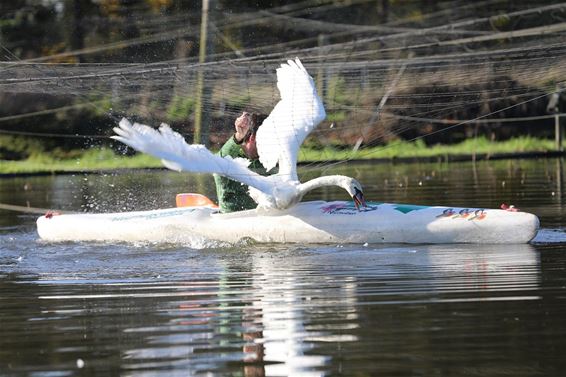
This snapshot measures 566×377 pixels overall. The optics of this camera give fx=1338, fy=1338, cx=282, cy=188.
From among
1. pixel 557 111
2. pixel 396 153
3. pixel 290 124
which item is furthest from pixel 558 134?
pixel 290 124

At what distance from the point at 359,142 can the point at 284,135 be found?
2.87 ft

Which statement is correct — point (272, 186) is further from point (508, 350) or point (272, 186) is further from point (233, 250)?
point (508, 350)

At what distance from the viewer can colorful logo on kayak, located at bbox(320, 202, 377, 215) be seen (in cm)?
1455

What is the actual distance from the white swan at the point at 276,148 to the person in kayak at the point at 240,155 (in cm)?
21

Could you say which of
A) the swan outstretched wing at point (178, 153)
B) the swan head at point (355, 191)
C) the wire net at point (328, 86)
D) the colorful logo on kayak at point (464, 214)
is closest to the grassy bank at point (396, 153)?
the wire net at point (328, 86)

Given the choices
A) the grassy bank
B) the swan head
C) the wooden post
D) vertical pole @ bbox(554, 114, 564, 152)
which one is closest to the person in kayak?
the swan head

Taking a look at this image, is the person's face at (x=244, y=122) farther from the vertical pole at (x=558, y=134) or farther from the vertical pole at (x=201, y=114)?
the vertical pole at (x=558, y=134)

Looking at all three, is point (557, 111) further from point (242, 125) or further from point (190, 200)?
point (242, 125)

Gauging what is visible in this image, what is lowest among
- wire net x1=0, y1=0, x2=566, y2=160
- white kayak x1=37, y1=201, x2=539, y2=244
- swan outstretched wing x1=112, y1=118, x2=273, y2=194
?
white kayak x1=37, y1=201, x2=539, y2=244

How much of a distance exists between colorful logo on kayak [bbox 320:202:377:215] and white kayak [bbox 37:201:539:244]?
0.01 metres

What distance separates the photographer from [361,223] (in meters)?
14.4

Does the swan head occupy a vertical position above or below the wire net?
below

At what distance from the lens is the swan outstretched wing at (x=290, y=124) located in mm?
14914

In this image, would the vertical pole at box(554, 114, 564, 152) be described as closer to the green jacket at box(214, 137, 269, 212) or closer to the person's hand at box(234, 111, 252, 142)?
the green jacket at box(214, 137, 269, 212)
